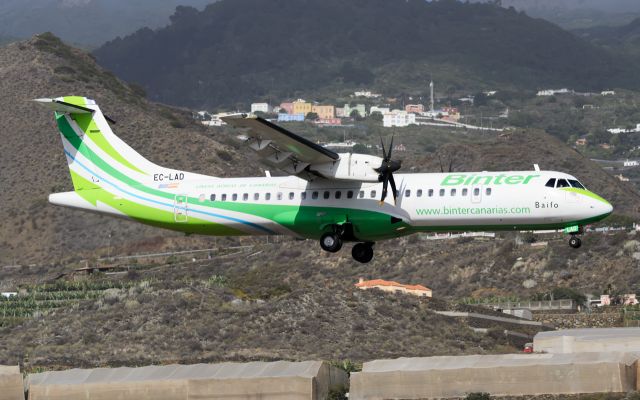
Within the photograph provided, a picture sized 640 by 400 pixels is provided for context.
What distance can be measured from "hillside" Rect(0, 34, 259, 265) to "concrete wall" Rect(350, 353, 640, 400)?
9708cm

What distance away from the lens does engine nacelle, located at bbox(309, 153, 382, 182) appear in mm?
53062

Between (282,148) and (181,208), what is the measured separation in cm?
653

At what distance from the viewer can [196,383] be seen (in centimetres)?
4772

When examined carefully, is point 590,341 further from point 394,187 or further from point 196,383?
point 196,383

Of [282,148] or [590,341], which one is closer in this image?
[282,148]

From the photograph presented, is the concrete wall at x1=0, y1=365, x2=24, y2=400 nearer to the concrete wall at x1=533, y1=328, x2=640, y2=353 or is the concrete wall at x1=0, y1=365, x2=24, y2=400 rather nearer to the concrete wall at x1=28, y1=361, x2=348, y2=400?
the concrete wall at x1=28, y1=361, x2=348, y2=400

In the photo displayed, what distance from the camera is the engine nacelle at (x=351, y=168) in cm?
5306

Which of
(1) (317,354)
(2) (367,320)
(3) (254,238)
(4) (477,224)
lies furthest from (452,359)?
(3) (254,238)

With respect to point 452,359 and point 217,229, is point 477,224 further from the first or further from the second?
point 217,229

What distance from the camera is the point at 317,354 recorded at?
258 ft

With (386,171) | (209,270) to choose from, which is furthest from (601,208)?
(209,270)

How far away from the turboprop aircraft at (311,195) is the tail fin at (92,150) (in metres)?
0.05

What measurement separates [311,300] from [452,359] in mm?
37612

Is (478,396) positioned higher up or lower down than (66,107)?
lower down
